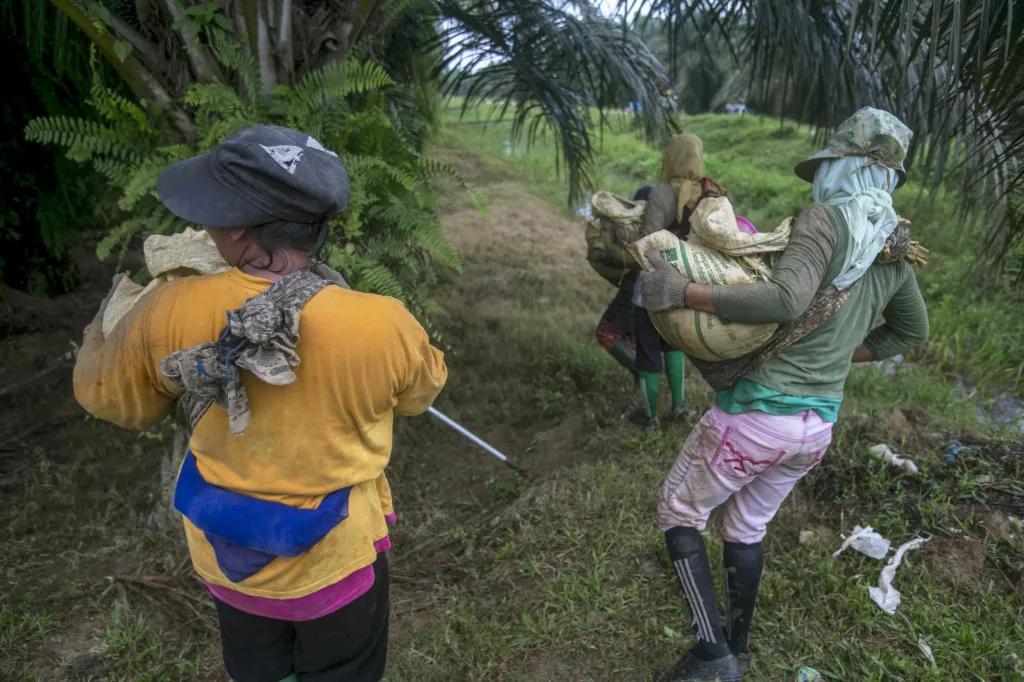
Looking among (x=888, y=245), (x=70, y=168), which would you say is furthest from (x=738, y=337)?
(x=70, y=168)

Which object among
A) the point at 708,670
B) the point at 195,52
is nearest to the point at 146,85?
the point at 195,52

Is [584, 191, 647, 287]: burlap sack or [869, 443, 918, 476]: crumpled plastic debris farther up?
[584, 191, 647, 287]: burlap sack

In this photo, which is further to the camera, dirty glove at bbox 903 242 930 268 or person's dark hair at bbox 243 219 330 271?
dirty glove at bbox 903 242 930 268

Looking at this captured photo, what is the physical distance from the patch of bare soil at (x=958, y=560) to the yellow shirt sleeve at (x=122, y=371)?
3001 millimetres

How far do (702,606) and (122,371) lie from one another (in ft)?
6.01

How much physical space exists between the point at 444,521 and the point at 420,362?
7.37 feet

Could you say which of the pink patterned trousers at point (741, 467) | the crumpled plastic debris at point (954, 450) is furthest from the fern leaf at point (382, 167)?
the crumpled plastic debris at point (954, 450)

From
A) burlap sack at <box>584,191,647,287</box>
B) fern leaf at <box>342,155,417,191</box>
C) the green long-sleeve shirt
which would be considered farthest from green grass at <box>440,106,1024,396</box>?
fern leaf at <box>342,155,417,191</box>

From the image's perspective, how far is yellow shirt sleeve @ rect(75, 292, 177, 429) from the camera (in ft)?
4.63

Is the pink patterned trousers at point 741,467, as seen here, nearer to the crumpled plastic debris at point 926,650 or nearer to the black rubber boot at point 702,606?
the black rubber boot at point 702,606

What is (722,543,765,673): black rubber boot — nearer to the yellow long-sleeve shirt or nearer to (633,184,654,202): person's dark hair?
the yellow long-sleeve shirt

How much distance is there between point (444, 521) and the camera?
3.57 metres

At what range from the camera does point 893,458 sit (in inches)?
140

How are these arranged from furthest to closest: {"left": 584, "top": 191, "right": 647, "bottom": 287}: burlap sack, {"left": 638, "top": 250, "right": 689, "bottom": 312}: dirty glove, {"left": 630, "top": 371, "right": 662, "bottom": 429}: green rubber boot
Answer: {"left": 630, "top": 371, "right": 662, "bottom": 429}: green rubber boot
{"left": 584, "top": 191, "right": 647, "bottom": 287}: burlap sack
{"left": 638, "top": 250, "right": 689, "bottom": 312}: dirty glove
